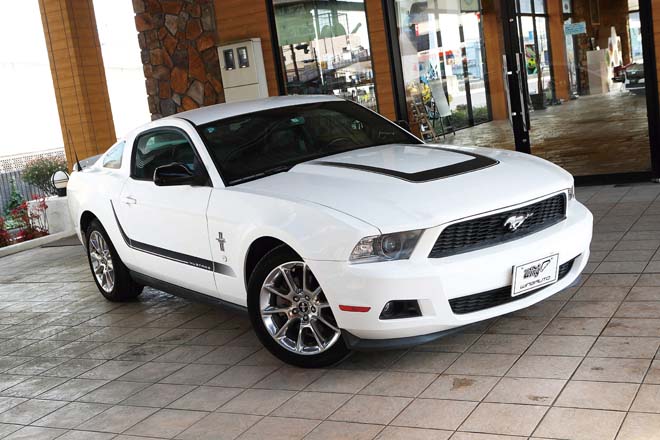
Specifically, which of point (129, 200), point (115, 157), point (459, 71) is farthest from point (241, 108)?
point (459, 71)

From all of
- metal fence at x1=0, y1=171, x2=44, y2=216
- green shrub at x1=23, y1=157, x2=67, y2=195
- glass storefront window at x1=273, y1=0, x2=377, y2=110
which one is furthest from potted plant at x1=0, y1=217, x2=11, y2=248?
green shrub at x1=23, y1=157, x2=67, y2=195

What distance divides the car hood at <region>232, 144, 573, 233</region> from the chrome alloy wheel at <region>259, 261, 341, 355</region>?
441 millimetres

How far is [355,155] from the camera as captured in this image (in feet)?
16.8

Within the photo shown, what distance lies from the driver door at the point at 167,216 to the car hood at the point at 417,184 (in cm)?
46

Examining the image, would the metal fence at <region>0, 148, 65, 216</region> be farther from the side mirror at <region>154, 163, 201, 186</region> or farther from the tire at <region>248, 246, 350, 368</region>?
the tire at <region>248, 246, 350, 368</region>

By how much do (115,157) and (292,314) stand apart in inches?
105

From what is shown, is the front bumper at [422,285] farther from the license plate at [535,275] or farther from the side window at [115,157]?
the side window at [115,157]

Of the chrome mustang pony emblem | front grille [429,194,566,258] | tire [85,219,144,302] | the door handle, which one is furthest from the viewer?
tire [85,219,144,302]

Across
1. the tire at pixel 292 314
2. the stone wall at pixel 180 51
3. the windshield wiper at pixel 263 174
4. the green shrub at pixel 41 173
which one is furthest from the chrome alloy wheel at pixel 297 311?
the green shrub at pixel 41 173

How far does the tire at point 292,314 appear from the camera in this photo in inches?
169

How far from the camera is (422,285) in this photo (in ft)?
12.8

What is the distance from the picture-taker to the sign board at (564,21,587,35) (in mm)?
8555

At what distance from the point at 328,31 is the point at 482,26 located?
81.2 inches

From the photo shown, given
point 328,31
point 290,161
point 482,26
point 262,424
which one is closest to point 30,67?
point 328,31
